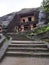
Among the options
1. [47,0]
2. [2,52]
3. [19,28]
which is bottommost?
[19,28]

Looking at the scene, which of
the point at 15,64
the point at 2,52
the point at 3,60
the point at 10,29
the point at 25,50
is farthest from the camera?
the point at 10,29

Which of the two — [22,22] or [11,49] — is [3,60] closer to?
[11,49]

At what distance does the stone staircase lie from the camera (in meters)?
7.74

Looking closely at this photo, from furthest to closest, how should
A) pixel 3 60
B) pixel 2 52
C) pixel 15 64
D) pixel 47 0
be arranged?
1. pixel 47 0
2. pixel 2 52
3. pixel 3 60
4. pixel 15 64

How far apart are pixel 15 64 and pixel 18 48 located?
2.19 metres

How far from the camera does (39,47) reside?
28.7ft

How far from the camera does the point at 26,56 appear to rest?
768 centimetres

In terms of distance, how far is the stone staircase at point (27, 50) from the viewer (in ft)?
25.4

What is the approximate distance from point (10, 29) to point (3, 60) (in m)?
24.1

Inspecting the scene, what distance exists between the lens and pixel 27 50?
8.30 metres

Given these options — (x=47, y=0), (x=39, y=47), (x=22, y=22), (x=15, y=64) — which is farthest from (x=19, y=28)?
(x=15, y=64)

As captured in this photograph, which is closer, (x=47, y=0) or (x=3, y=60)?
(x=3, y=60)

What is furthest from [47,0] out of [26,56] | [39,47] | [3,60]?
[3,60]

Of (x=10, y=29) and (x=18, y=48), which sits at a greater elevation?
(x=18, y=48)
